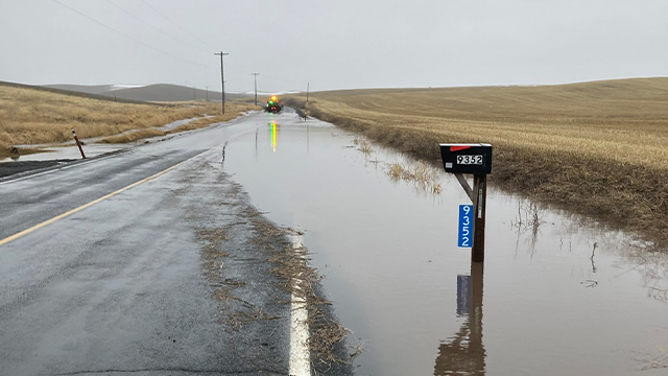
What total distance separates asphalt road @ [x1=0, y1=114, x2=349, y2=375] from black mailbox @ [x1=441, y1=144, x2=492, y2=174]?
232 cm

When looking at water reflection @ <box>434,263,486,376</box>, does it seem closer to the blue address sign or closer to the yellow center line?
the blue address sign

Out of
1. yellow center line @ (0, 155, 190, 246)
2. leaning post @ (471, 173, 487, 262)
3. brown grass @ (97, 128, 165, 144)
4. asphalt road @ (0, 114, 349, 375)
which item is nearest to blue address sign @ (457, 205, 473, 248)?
leaning post @ (471, 173, 487, 262)

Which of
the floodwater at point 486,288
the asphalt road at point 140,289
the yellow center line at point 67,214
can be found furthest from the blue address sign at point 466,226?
the yellow center line at point 67,214

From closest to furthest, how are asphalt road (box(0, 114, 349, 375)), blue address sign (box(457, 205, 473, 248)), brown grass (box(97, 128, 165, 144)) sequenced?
asphalt road (box(0, 114, 349, 375)), blue address sign (box(457, 205, 473, 248)), brown grass (box(97, 128, 165, 144))

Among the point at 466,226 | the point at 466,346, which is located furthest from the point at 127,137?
the point at 466,346

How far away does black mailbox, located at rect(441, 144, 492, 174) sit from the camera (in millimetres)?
6133

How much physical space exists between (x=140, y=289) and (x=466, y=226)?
148 inches

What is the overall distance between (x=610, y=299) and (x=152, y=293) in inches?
179

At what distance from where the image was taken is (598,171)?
11312mm

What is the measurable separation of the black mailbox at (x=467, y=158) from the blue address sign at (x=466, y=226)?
61 cm

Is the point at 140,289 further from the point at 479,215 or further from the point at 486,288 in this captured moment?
the point at 479,215

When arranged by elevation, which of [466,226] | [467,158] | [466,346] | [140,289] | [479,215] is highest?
[467,158]

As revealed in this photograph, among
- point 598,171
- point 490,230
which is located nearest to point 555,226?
point 490,230

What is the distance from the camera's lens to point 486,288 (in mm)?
5855
